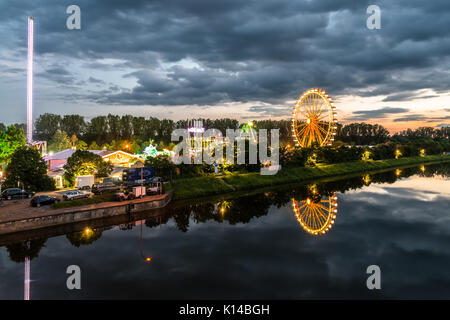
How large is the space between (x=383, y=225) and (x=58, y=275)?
1306 inches

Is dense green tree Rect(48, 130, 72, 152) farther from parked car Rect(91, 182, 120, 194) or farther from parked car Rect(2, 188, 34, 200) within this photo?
parked car Rect(91, 182, 120, 194)

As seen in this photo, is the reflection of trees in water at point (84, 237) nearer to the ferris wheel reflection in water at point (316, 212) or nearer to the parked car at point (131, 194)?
the parked car at point (131, 194)

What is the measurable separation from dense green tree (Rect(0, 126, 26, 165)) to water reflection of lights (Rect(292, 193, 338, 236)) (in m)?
50.2

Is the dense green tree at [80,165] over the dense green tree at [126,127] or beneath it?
beneath

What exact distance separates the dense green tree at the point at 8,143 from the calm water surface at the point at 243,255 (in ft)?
108

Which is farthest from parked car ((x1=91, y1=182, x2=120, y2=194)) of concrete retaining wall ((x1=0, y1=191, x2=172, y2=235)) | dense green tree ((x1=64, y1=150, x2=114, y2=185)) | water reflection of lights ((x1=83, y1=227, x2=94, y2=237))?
water reflection of lights ((x1=83, y1=227, x2=94, y2=237))

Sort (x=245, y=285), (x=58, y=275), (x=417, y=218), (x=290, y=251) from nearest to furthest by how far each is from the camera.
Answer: (x=245, y=285)
(x=58, y=275)
(x=290, y=251)
(x=417, y=218)

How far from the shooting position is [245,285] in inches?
780

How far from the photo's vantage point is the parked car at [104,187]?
40.0m

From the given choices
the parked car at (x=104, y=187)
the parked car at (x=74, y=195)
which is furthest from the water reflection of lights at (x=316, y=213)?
the parked car at (x=74, y=195)

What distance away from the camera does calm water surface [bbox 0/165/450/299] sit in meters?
19.2

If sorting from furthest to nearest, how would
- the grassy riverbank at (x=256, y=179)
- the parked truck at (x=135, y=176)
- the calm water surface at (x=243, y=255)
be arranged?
the grassy riverbank at (x=256, y=179) < the parked truck at (x=135, y=176) < the calm water surface at (x=243, y=255)
